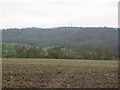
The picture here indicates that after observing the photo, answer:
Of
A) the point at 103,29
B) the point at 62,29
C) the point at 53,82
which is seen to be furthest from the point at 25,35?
the point at 53,82

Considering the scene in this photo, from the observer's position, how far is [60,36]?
127 m

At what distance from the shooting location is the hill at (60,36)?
115375 millimetres

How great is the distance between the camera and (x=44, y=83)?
13.3 metres

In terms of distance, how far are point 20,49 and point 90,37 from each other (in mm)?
73373

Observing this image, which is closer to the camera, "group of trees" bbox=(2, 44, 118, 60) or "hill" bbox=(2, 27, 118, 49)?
"group of trees" bbox=(2, 44, 118, 60)

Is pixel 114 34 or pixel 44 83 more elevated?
pixel 114 34

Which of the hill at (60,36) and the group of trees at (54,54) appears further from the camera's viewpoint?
the hill at (60,36)

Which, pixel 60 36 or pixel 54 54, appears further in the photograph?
pixel 60 36

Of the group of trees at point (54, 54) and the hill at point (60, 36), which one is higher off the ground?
the hill at point (60, 36)

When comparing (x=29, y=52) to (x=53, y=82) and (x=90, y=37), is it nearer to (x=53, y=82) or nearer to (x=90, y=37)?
(x=53, y=82)

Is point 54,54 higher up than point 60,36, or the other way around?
point 60,36

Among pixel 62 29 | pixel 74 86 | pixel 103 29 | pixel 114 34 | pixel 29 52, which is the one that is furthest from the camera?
pixel 62 29

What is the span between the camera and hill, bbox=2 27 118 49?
379 feet

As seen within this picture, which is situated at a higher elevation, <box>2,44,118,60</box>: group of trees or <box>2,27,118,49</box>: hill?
<box>2,27,118,49</box>: hill
